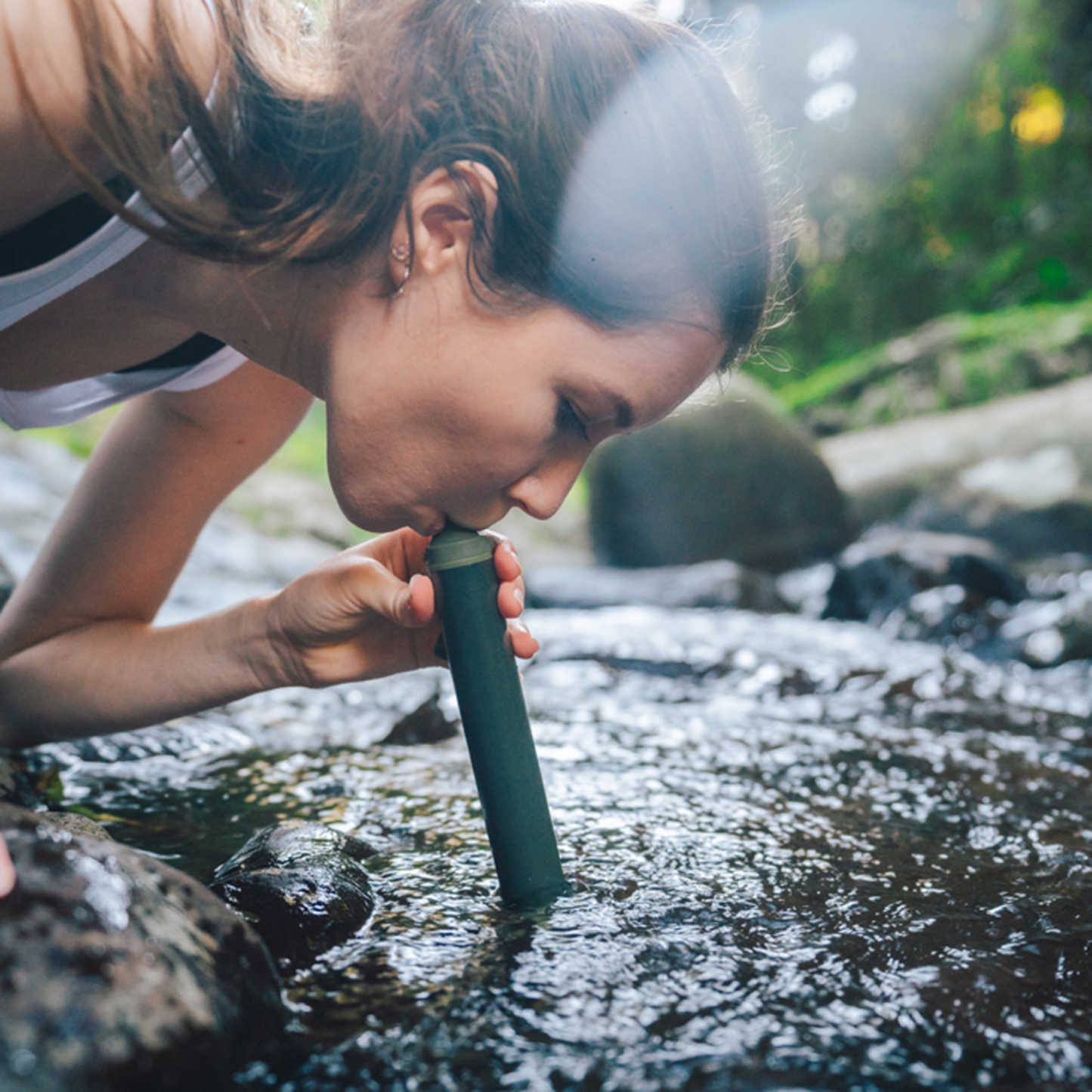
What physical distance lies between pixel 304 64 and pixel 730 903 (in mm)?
1340

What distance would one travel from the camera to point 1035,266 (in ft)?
41.2

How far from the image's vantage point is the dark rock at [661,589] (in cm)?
516

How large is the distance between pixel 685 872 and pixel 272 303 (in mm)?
1109

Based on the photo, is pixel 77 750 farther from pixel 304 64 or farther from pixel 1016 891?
pixel 1016 891

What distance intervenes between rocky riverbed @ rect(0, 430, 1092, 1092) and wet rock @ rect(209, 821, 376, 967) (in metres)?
0.03

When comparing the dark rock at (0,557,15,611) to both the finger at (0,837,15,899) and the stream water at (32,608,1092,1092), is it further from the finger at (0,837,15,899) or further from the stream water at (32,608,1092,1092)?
the finger at (0,837,15,899)

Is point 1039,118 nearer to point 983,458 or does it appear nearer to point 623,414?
point 983,458

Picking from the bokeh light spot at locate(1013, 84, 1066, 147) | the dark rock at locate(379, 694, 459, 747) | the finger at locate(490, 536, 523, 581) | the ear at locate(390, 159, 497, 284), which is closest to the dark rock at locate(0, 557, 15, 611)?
the dark rock at locate(379, 694, 459, 747)

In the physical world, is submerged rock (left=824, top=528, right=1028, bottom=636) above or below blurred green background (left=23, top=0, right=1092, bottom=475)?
below

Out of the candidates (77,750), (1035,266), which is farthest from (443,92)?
(1035,266)

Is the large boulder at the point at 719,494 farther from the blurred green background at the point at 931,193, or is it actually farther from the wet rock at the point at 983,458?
the blurred green background at the point at 931,193

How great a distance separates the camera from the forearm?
6.28ft

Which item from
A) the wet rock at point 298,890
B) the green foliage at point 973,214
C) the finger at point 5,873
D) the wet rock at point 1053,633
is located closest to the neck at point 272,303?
the wet rock at point 298,890

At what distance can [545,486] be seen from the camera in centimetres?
155
